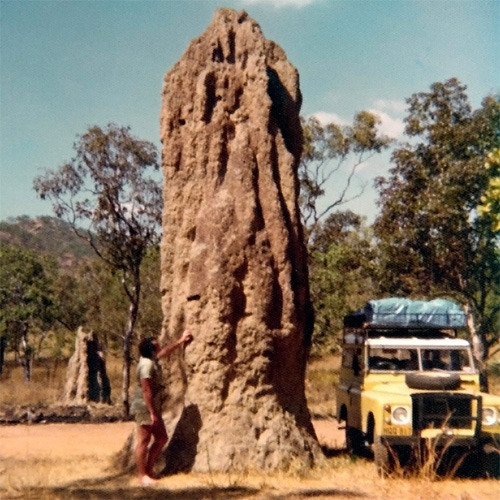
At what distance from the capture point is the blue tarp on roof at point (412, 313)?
12.6 metres

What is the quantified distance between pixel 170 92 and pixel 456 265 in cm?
1084

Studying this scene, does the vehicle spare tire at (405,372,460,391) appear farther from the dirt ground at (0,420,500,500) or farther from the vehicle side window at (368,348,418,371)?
the dirt ground at (0,420,500,500)

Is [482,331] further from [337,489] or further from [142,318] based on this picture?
[142,318]

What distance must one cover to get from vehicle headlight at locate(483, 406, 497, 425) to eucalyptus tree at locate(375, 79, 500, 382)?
9.33 m

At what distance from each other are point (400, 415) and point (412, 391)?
0.58 metres

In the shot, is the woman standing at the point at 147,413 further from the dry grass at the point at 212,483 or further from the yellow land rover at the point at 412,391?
the yellow land rover at the point at 412,391

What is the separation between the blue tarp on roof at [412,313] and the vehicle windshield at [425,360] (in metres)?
0.55

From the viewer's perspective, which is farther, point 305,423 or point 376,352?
point 376,352

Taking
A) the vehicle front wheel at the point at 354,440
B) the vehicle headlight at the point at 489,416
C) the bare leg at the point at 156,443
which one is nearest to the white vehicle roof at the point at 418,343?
the vehicle front wheel at the point at 354,440

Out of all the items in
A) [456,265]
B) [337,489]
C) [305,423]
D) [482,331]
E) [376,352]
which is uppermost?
[456,265]

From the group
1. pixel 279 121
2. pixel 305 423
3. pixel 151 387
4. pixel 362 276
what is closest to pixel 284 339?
pixel 305 423

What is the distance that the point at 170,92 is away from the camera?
12867 mm

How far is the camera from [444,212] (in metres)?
19.8

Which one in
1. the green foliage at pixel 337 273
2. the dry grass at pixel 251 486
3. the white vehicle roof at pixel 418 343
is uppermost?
the green foliage at pixel 337 273
